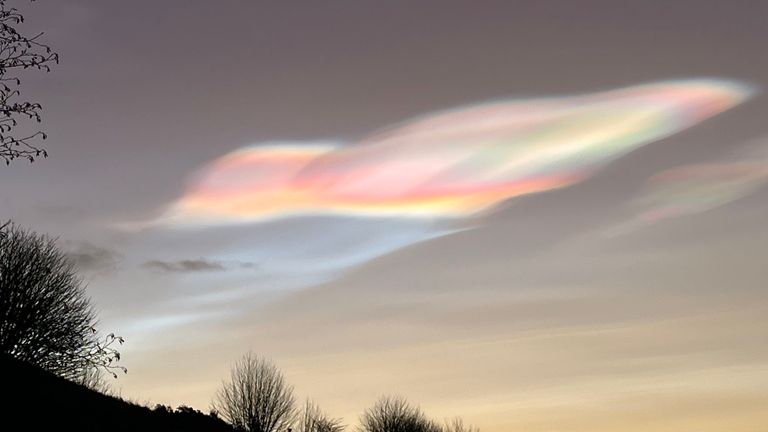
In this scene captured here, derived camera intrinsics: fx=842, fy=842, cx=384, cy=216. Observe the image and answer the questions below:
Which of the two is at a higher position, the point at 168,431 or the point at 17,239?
the point at 17,239

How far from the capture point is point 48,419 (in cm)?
3012

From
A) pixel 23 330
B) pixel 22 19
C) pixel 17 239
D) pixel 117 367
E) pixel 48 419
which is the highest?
pixel 17 239

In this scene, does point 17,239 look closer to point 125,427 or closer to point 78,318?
point 78,318

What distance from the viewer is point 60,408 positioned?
105 feet

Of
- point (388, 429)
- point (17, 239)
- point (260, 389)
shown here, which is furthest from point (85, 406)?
point (388, 429)

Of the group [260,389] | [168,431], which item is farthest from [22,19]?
[260,389]

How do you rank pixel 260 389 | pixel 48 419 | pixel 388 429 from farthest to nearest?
pixel 388 429, pixel 260 389, pixel 48 419

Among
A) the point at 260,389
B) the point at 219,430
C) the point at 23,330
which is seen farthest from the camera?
the point at 260,389

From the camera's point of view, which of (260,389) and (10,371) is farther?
(260,389)

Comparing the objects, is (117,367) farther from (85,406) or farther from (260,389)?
(260,389)

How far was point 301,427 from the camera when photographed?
8081 cm

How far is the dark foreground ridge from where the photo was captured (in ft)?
97.2

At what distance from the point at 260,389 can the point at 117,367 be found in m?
49.6

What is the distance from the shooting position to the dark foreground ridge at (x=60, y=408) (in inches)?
1167
